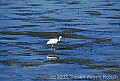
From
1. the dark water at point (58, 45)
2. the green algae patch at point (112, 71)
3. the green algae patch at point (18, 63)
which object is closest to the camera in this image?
the green algae patch at point (112, 71)

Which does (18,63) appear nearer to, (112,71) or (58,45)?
(112,71)

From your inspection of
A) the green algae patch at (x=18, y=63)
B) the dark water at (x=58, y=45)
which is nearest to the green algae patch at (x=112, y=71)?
the dark water at (x=58, y=45)

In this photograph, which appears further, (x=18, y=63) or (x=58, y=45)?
(x=58, y=45)

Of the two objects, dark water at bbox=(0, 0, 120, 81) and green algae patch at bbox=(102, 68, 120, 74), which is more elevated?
green algae patch at bbox=(102, 68, 120, 74)

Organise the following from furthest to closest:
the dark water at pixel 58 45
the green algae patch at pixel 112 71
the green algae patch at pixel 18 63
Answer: the green algae patch at pixel 18 63
the dark water at pixel 58 45
the green algae patch at pixel 112 71

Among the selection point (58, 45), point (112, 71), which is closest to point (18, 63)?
point (112, 71)

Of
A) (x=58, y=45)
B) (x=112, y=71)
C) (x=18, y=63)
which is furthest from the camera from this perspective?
(x=58, y=45)

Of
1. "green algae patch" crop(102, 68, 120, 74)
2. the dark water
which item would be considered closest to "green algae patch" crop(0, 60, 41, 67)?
the dark water

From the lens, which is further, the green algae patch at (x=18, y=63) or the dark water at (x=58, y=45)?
the green algae patch at (x=18, y=63)

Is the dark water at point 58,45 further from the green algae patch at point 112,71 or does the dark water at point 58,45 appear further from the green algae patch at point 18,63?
the green algae patch at point 112,71

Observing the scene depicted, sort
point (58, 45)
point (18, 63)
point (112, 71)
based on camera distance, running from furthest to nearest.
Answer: point (58, 45), point (18, 63), point (112, 71)

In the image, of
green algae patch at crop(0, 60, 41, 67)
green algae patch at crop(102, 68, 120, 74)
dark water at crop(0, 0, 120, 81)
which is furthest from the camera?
green algae patch at crop(0, 60, 41, 67)

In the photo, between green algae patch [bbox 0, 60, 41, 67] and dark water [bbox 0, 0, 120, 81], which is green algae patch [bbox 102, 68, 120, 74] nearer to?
dark water [bbox 0, 0, 120, 81]

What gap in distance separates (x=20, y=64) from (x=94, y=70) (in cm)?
401
